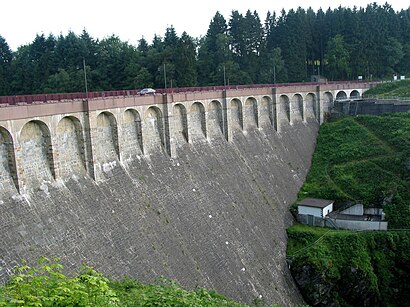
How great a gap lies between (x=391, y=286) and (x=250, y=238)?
12.1 meters

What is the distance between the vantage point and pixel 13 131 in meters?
23.3

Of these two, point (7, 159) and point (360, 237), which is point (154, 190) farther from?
point (360, 237)

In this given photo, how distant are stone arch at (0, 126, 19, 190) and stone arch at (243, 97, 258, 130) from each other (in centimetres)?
2818

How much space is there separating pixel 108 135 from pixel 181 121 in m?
9.14

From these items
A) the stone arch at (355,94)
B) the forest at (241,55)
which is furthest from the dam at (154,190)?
the forest at (241,55)

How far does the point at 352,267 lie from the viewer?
36.2m

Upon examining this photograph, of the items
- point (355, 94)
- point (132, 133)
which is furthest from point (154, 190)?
point (355, 94)

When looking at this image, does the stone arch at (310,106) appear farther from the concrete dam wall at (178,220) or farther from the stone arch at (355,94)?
the concrete dam wall at (178,220)

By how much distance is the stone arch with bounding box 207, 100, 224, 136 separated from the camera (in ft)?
140

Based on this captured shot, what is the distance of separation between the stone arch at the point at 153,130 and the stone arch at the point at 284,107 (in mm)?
21672

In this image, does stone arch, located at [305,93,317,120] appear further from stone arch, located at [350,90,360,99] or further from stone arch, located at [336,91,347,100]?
stone arch, located at [350,90,360,99]

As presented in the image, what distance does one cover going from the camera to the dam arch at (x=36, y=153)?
2450 cm

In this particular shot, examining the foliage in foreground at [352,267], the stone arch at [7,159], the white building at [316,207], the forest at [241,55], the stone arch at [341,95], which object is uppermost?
the forest at [241,55]

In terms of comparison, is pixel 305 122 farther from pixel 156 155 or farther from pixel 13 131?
pixel 13 131
